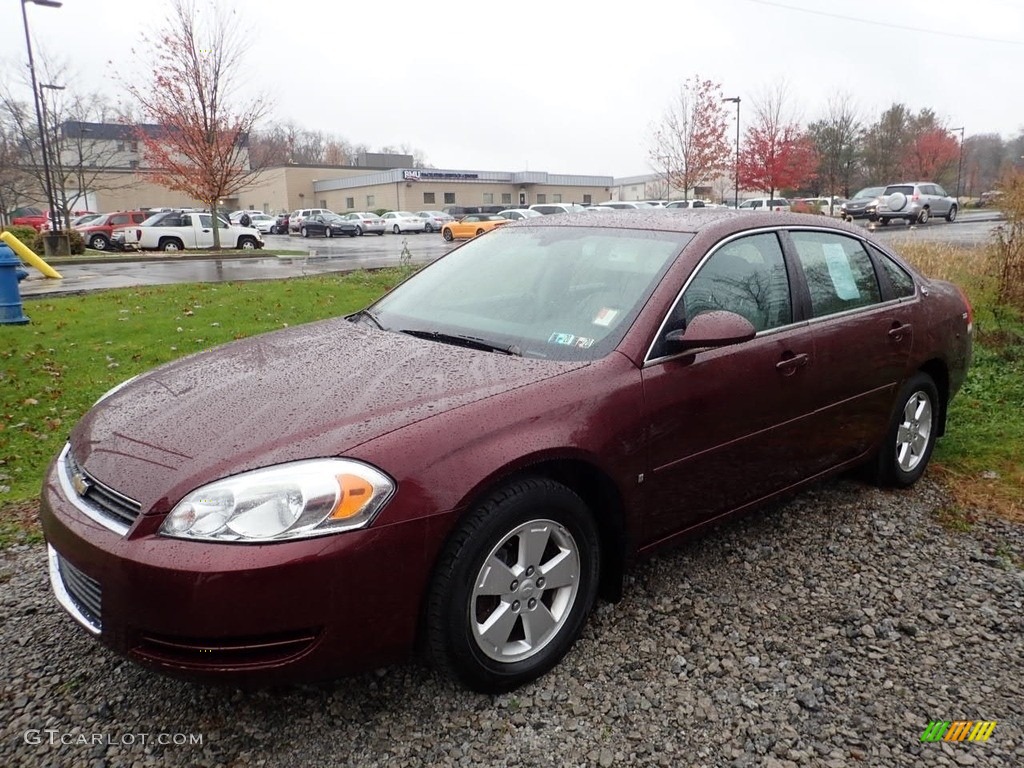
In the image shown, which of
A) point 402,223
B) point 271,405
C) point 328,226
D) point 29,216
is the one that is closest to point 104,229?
point 328,226

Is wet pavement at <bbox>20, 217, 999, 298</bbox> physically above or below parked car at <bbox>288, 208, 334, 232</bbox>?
below

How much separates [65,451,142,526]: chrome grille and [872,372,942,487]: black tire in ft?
12.1

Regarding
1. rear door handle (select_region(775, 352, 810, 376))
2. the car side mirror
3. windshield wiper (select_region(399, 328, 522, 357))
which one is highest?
the car side mirror

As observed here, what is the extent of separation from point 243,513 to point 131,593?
39 cm

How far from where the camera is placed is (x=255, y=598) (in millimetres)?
2076

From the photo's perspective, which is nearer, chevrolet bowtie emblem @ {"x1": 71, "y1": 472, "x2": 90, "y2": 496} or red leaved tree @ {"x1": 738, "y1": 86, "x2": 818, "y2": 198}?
chevrolet bowtie emblem @ {"x1": 71, "y1": 472, "x2": 90, "y2": 496}

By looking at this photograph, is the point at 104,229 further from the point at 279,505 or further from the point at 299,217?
the point at 279,505

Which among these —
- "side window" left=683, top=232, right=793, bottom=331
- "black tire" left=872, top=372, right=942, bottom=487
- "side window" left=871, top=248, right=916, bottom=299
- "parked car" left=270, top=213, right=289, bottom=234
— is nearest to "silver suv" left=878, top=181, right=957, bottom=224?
"black tire" left=872, top=372, right=942, bottom=487

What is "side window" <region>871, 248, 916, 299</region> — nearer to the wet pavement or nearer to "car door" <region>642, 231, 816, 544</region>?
"car door" <region>642, 231, 816, 544</region>

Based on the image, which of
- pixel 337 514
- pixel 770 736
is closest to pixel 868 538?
pixel 770 736

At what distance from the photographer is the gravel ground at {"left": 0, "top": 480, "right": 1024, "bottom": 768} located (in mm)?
2352

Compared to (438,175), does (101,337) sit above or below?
below

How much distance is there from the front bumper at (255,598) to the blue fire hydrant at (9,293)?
7.67 metres

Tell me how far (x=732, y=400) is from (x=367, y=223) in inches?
1746
